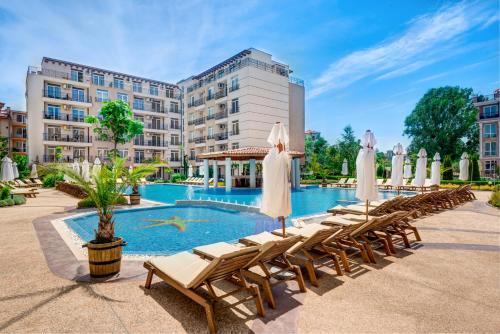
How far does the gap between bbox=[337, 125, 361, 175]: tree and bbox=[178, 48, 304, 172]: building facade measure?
779cm

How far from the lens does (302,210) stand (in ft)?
46.4

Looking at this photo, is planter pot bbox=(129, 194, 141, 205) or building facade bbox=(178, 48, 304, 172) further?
building facade bbox=(178, 48, 304, 172)

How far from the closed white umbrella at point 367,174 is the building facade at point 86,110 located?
1264 inches

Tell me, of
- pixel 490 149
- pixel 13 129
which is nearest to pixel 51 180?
pixel 13 129

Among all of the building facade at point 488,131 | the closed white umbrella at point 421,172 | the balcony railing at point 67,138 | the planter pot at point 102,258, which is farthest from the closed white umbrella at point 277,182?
the building facade at point 488,131

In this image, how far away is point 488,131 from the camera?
129 ft

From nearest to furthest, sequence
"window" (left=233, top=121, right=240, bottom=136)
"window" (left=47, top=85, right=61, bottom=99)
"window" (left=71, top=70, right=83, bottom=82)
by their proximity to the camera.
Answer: "window" (left=47, top=85, right=61, bottom=99), "window" (left=233, top=121, right=240, bottom=136), "window" (left=71, top=70, right=83, bottom=82)

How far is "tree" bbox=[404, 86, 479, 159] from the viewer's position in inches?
1515

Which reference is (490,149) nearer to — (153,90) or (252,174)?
(252,174)

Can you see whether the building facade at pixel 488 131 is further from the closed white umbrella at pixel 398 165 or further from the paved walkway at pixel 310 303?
the paved walkway at pixel 310 303

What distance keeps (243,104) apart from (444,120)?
97.5ft

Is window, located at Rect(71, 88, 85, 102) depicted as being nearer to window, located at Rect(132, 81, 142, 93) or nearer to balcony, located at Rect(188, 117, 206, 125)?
window, located at Rect(132, 81, 142, 93)

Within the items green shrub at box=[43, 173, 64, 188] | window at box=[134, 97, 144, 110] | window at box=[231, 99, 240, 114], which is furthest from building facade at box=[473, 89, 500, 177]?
green shrub at box=[43, 173, 64, 188]

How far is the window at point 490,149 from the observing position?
38.7 meters
